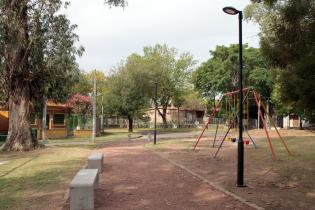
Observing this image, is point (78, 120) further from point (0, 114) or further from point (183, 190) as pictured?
point (183, 190)

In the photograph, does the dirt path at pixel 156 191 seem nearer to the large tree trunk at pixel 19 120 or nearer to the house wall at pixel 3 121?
the large tree trunk at pixel 19 120

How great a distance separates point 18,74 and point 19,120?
269cm

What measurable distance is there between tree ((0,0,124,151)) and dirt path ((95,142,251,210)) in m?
11.1

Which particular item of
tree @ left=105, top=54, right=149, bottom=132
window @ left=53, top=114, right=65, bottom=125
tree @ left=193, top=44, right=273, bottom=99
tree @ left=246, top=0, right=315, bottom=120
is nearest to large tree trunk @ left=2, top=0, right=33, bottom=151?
tree @ left=246, top=0, right=315, bottom=120

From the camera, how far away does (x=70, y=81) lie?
27.2 m

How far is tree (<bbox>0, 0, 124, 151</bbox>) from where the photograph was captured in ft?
79.4

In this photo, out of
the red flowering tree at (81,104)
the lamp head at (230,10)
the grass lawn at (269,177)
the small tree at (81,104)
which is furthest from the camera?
the red flowering tree at (81,104)

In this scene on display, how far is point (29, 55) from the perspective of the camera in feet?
83.0

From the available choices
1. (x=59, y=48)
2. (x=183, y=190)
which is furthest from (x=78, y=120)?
(x=183, y=190)

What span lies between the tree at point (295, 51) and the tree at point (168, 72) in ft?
170

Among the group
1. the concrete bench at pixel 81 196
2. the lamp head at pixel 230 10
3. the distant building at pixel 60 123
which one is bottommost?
the concrete bench at pixel 81 196

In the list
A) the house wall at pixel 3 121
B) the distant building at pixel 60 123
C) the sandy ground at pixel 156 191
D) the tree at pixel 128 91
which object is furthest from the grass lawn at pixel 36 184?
the tree at pixel 128 91

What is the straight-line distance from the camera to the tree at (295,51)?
35.0 ft

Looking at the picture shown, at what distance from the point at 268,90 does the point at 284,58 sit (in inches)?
1661
